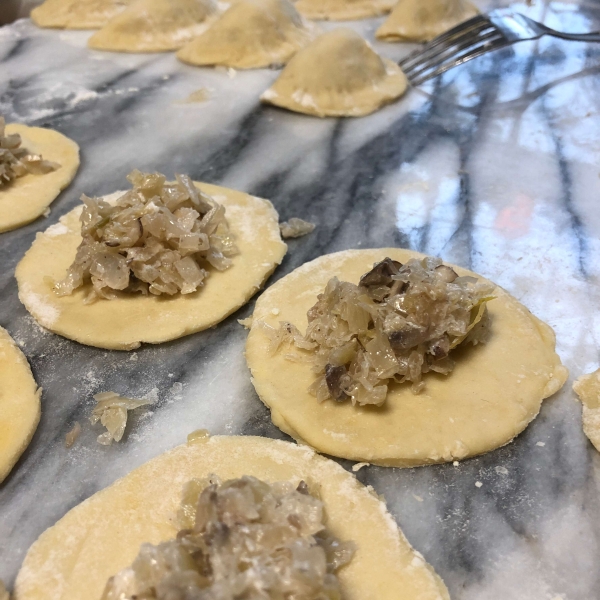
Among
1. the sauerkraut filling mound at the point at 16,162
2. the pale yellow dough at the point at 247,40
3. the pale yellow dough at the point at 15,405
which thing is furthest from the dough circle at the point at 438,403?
the pale yellow dough at the point at 247,40

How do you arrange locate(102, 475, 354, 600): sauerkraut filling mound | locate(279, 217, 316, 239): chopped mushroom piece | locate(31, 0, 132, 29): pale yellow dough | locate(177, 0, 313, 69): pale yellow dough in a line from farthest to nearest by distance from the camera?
1. locate(31, 0, 132, 29): pale yellow dough
2. locate(177, 0, 313, 69): pale yellow dough
3. locate(279, 217, 316, 239): chopped mushroom piece
4. locate(102, 475, 354, 600): sauerkraut filling mound

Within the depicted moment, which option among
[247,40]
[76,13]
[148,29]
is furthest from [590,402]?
[76,13]

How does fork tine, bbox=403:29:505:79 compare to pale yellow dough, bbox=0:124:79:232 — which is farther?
fork tine, bbox=403:29:505:79

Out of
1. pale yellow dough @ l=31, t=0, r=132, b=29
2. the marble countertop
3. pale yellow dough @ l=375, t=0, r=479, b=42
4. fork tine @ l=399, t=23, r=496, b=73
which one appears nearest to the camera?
the marble countertop

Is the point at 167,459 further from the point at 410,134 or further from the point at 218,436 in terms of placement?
the point at 410,134

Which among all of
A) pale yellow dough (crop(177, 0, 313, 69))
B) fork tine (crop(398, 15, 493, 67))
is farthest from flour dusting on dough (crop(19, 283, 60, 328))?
fork tine (crop(398, 15, 493, 67))

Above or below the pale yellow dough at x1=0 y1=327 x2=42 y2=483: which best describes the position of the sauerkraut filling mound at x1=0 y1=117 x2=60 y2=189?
above

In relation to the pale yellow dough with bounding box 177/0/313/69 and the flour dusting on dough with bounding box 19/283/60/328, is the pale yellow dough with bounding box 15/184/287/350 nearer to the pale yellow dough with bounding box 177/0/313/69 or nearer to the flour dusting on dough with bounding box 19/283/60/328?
the flour dusting on dough with bounding box 19/283/60/328
